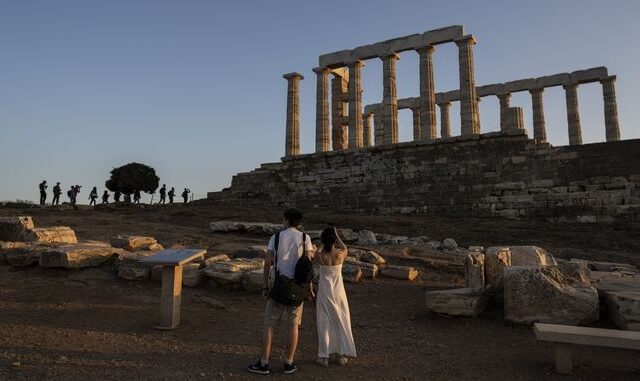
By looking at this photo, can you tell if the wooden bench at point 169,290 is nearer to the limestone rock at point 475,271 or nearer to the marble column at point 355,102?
the limestone rock at point 475,271

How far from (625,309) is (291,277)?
4.46m

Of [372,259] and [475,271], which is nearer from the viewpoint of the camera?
[475,271]

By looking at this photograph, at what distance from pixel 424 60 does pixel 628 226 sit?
1387 centimetres

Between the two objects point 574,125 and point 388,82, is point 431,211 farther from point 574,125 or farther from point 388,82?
point 574,125

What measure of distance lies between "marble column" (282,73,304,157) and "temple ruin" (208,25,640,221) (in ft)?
0.22

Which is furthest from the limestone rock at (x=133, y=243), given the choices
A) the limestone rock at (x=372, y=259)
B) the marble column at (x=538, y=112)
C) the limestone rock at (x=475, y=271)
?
the marble column at (x=538, y=112)

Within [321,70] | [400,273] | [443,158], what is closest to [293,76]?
[321,70]

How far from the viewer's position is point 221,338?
6387 mm

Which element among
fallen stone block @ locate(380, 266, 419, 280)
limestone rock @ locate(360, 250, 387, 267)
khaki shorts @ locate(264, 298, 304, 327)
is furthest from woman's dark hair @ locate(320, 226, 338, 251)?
limestone rock @ locate(360, 250, 387, 267)

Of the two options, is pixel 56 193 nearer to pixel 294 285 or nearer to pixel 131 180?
pixel 131 180

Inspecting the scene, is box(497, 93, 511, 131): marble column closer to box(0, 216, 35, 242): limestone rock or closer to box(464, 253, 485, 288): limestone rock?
box(464, 253, 485, 288): limestone rock

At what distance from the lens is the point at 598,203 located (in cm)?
1714

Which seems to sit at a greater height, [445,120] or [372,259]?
[445,120]

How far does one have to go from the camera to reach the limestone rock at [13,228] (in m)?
12.0
